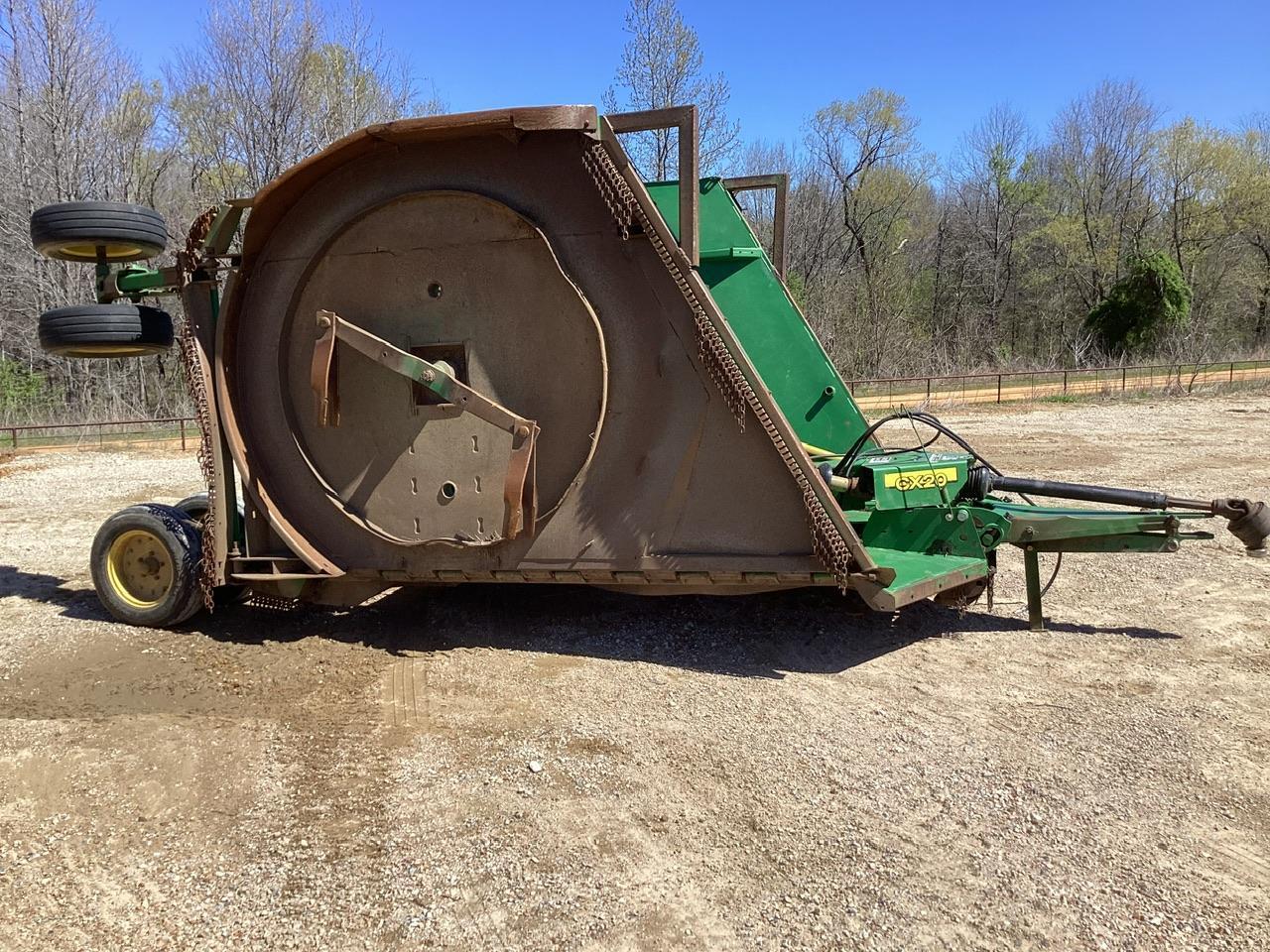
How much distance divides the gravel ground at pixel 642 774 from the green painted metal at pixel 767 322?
1191mm

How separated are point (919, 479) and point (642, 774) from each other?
2.29 meters

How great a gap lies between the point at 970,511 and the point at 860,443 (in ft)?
2.34

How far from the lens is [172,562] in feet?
18.1

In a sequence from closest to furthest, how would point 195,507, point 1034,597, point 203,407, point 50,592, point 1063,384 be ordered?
point 203,407
point 1034,597
point 195,507
point 50,592
point 1063,384

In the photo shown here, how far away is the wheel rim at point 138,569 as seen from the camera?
5.66m

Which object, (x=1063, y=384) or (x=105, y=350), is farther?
(x=1063, y=384)

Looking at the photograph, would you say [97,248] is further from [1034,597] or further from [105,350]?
[1034,597]

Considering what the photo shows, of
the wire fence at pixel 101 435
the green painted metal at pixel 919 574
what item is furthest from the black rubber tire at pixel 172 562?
the wire fence at pixel 101 435

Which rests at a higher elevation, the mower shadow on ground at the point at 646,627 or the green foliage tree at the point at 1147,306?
the green foliage tree at the point at 1147,306

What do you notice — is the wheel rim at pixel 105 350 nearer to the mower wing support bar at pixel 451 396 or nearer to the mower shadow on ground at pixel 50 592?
the mower wing support bar at pixel 451 396

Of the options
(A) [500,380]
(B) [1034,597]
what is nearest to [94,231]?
(A) [500,380]

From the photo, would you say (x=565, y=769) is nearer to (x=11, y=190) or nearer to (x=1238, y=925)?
(x=1238, y=925)

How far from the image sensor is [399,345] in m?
5.11

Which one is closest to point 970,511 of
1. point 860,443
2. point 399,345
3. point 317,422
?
point 860,443
